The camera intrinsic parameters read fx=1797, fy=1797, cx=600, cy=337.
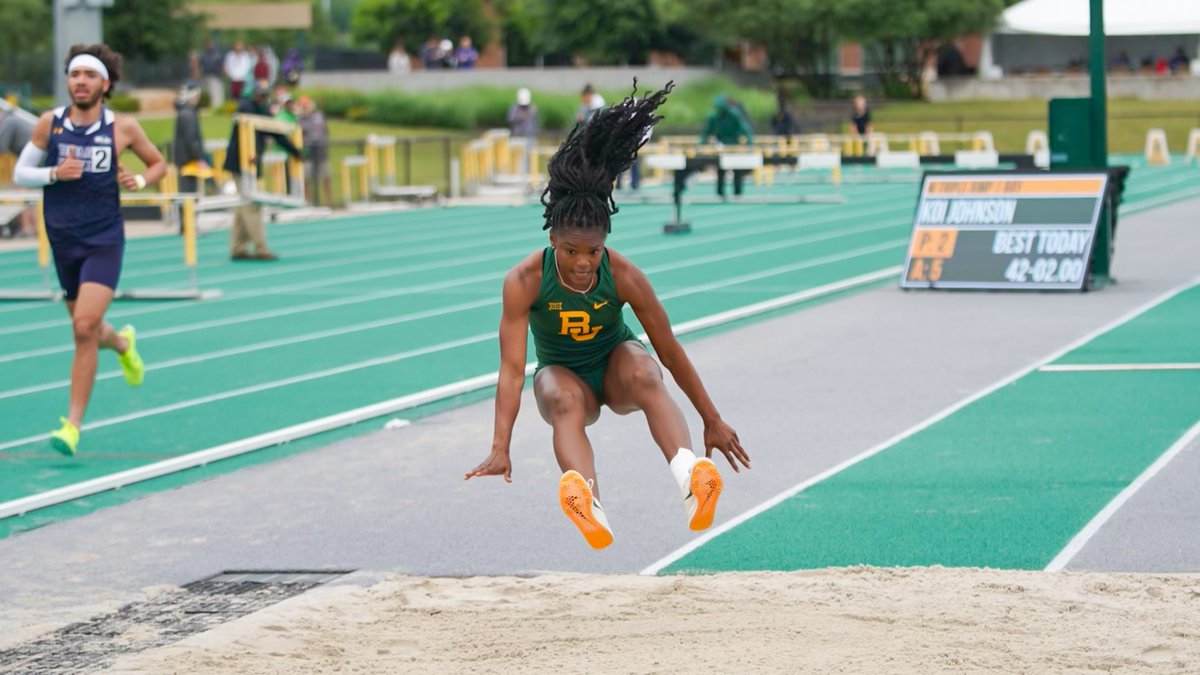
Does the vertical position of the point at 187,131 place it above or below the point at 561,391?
above

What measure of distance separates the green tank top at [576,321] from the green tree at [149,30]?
54.4 meters

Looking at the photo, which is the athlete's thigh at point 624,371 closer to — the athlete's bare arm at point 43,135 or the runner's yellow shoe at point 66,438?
the runner's yellow shoe at point 66,438

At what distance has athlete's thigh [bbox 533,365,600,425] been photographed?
20.0 ft

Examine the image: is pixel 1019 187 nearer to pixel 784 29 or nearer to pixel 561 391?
pixel 561 391

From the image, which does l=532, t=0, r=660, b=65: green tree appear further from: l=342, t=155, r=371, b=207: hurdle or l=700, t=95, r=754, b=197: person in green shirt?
l=700, t=95, r=754, b=197: person in green shirt

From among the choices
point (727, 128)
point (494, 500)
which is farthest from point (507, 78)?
point (494, 500)

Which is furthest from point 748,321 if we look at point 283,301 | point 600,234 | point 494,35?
point 494,35

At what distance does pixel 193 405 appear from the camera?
11.1 m

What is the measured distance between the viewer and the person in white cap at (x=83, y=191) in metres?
9.28

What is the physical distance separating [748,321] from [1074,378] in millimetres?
3869

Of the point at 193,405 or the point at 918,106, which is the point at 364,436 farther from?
the point at 918,106

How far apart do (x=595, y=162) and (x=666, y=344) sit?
0.66m

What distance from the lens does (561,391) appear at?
609cm

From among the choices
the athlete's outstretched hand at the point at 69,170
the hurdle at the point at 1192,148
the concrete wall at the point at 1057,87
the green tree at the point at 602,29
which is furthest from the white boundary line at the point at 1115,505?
the green tree at the point at 602,29
